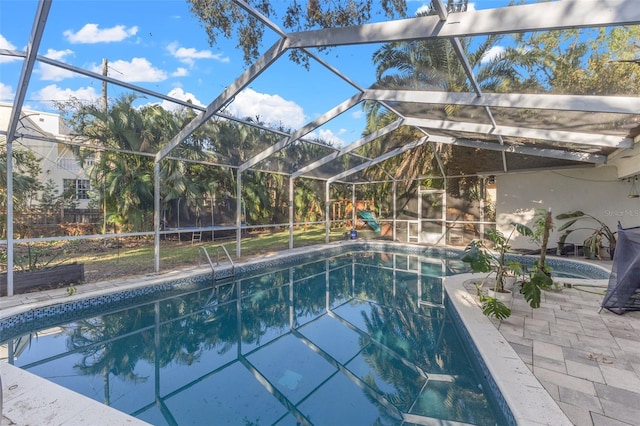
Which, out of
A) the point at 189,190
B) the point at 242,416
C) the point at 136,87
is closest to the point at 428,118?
the point at 136,87

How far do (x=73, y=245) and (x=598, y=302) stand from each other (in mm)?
12830

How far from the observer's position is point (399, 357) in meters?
4.15

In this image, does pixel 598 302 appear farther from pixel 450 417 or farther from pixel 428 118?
pixel 428 118

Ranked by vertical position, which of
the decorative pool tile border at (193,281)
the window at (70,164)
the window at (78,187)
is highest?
the window at (70,164)

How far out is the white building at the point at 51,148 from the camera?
17.7 feet

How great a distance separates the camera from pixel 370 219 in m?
14.4

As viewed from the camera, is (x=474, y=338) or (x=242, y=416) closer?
(x=242, y=416)

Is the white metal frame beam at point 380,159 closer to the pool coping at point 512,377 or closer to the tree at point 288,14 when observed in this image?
the tree at point 288,14

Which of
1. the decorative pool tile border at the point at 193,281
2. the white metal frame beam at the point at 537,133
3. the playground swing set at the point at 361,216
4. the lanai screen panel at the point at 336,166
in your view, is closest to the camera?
the decorative pool tile border at the point at 193,281

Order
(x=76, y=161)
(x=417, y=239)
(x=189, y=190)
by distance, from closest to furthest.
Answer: (x=76, y=161)
(x=189, y=190)
(x=417, y=239)

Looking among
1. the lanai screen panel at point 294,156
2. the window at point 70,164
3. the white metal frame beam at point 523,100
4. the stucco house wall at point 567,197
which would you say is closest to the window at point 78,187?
the window at point 70,164

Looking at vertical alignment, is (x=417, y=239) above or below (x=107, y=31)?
below

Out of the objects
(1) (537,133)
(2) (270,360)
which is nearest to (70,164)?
(2) (270,360)

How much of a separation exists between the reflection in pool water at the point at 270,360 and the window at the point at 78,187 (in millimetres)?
3648
